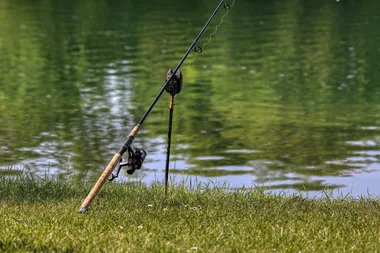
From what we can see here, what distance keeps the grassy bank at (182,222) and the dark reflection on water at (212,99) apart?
160cm

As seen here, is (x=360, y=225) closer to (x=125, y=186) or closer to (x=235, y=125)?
(x=125, y=186)

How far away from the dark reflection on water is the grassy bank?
1604mm

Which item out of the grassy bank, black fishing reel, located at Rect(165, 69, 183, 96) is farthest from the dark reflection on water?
the grassy bank

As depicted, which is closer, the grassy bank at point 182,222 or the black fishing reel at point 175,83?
the grassy bank at point 182,222

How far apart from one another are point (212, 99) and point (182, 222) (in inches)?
463

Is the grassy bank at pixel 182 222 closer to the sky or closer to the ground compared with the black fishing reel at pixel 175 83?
closer to the ground

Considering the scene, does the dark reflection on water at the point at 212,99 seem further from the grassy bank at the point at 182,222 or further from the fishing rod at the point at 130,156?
the grassy bank at the point at 182,222

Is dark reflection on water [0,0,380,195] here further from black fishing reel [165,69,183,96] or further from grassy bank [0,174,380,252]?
grassy bank [0,174,380,252]

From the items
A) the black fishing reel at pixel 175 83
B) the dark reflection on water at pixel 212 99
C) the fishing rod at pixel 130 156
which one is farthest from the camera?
the dark reflection on water at pixel 212 99

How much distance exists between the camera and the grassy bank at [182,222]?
6035 millimetres

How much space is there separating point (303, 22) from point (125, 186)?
27476 mm

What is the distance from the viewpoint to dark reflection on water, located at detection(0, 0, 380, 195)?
500 inches

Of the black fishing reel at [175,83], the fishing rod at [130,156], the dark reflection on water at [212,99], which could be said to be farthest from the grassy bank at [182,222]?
the dark reflection on water at [212,99]

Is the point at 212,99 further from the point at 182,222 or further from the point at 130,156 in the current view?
the point at 182,222
